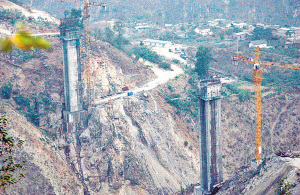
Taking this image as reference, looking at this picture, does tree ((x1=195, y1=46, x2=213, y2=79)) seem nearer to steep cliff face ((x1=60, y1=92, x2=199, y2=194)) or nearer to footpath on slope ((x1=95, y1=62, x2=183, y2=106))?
footpath on slope ((x1=95, y1=62, x2=183, y2=106))

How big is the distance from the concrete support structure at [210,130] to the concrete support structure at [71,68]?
17.4m

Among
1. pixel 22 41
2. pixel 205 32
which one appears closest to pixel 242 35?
pixel 205 32

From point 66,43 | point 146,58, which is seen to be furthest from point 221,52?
point 66,43

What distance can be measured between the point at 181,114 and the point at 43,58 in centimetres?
2158

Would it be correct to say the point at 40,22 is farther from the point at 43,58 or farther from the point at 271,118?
the point at 271,118

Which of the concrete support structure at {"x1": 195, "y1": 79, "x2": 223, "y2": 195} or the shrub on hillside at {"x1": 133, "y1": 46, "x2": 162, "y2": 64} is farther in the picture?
the shrub on hillside at {"x1": 133, "y1": 46, "x2": 162, "y2": 64}

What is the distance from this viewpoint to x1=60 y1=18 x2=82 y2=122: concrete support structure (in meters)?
46.3

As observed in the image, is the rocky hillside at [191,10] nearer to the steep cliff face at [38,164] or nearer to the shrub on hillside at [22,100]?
the shrub on hillside at [22,100]

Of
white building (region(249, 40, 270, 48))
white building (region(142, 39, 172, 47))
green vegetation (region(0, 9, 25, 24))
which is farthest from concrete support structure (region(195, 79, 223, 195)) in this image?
white building (region(142, 39, 172, 47))

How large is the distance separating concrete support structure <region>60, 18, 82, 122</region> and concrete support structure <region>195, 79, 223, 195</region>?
17397 millimetres

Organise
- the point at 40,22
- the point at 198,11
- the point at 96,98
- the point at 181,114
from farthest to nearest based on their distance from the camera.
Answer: the point at 198,11 → the point at 40,22 → the point at 181,114 → the point at 96,98

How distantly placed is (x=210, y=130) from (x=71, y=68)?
19.7 m

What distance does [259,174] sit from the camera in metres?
34.1

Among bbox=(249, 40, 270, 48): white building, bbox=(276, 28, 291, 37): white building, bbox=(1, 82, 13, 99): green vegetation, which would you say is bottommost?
bbox=(1, 82, 13, 99): green vegetation
